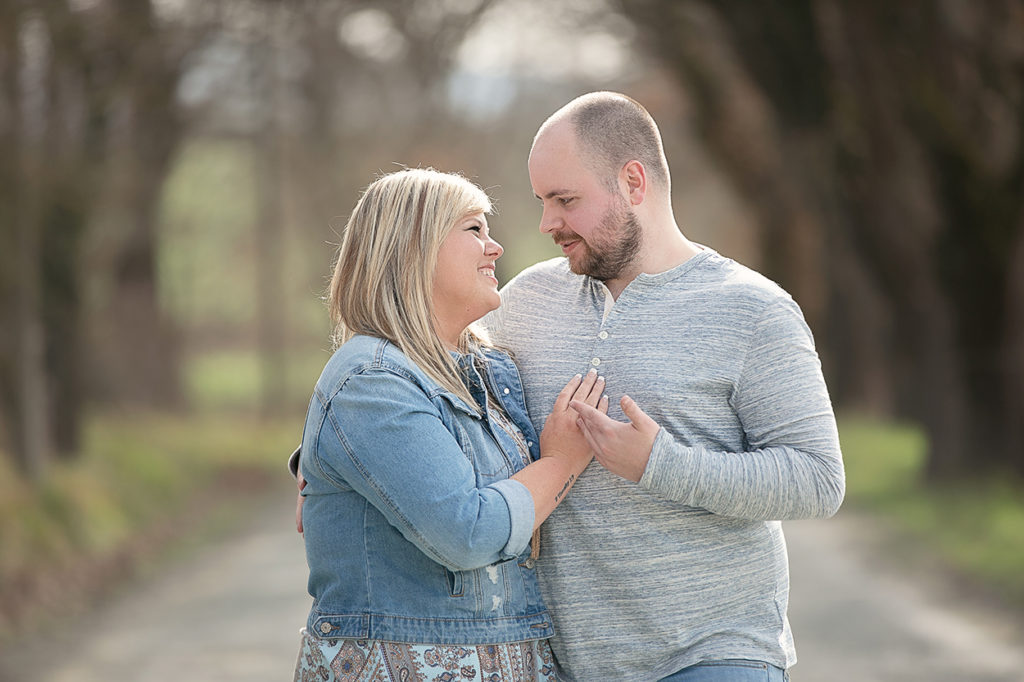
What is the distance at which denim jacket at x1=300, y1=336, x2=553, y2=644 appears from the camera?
10.3 feet

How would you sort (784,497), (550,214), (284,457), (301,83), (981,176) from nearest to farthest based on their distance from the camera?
(784,497) < (550,214) < (981,176) < (284,457) < (301,83)

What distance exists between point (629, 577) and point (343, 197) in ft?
71.6

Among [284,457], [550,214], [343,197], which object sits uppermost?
[343,197]

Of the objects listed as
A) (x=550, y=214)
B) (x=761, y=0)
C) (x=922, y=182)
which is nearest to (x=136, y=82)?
(x=761, y=0)

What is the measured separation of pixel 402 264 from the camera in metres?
3.40

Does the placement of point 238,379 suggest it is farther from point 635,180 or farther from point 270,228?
point 635,180

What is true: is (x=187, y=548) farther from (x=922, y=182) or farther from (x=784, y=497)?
(x=784, y=497)

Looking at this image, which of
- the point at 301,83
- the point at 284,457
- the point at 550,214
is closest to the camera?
the point at 550,214

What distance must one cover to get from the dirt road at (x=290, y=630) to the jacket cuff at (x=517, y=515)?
4.84 metres

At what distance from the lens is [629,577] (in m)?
3.54

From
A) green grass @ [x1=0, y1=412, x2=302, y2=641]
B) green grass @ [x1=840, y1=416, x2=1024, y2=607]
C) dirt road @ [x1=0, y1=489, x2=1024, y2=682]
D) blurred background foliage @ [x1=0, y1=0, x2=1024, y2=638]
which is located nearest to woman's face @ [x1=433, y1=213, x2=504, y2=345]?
blurred background foliage @ [x1=0, y1=0, x2=1024, y2=638]

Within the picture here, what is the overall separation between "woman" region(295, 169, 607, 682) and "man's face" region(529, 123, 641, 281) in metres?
0.24

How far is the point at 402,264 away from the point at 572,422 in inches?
22.7

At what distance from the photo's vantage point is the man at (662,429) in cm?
338
